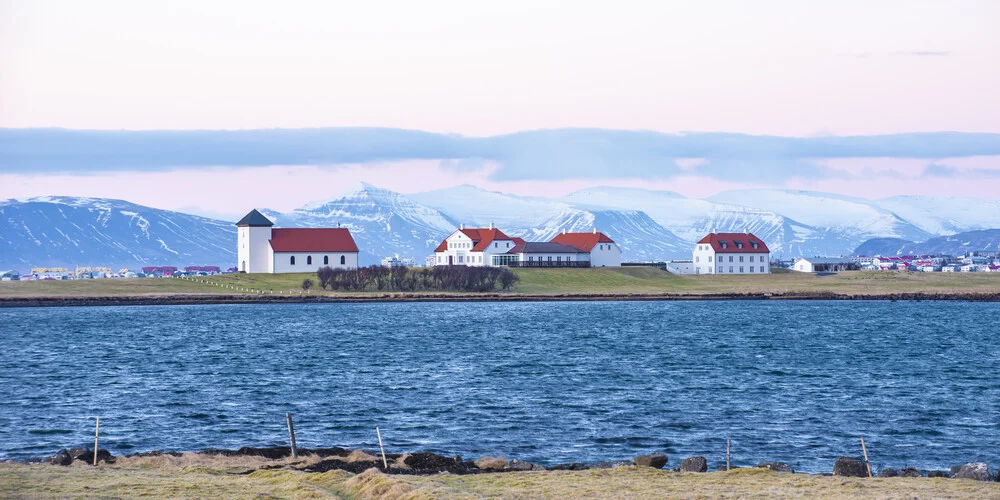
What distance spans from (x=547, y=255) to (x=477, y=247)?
36.0 ft

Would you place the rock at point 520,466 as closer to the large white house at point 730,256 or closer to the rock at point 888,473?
the rock at point 888,473

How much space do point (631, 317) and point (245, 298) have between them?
4435 cm

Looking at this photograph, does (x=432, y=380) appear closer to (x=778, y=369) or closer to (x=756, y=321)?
(x=778, y=369)

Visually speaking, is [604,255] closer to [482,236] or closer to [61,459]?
[482,236]

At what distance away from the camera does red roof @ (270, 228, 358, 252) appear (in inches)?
5807

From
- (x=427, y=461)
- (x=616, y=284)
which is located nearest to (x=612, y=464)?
(x=427, y=461)

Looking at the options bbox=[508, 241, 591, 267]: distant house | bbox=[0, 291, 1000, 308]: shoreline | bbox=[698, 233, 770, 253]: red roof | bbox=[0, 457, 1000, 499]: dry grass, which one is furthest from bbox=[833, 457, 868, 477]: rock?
bbox=[698, 233, 770, 253]: red roof

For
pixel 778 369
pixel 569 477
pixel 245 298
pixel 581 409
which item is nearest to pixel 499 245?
pixel 245 298

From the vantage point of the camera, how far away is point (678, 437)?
113ft

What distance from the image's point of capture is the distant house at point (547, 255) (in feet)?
517

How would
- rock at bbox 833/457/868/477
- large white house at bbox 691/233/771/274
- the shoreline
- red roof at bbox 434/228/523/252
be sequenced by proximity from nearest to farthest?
1. rock at bbox 833/457/868/477
2. the shoreline
3. red roof at bbox 434/228/523/252
4. large white house at bbox 691/233/771/274

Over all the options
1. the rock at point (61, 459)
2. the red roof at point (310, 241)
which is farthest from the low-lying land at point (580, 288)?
the rock at point (61, 459)

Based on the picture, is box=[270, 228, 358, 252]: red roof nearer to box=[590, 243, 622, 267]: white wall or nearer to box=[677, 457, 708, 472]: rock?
box=[590, 243, 622, 267]: white wall

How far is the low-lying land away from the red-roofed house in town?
1405 cm
